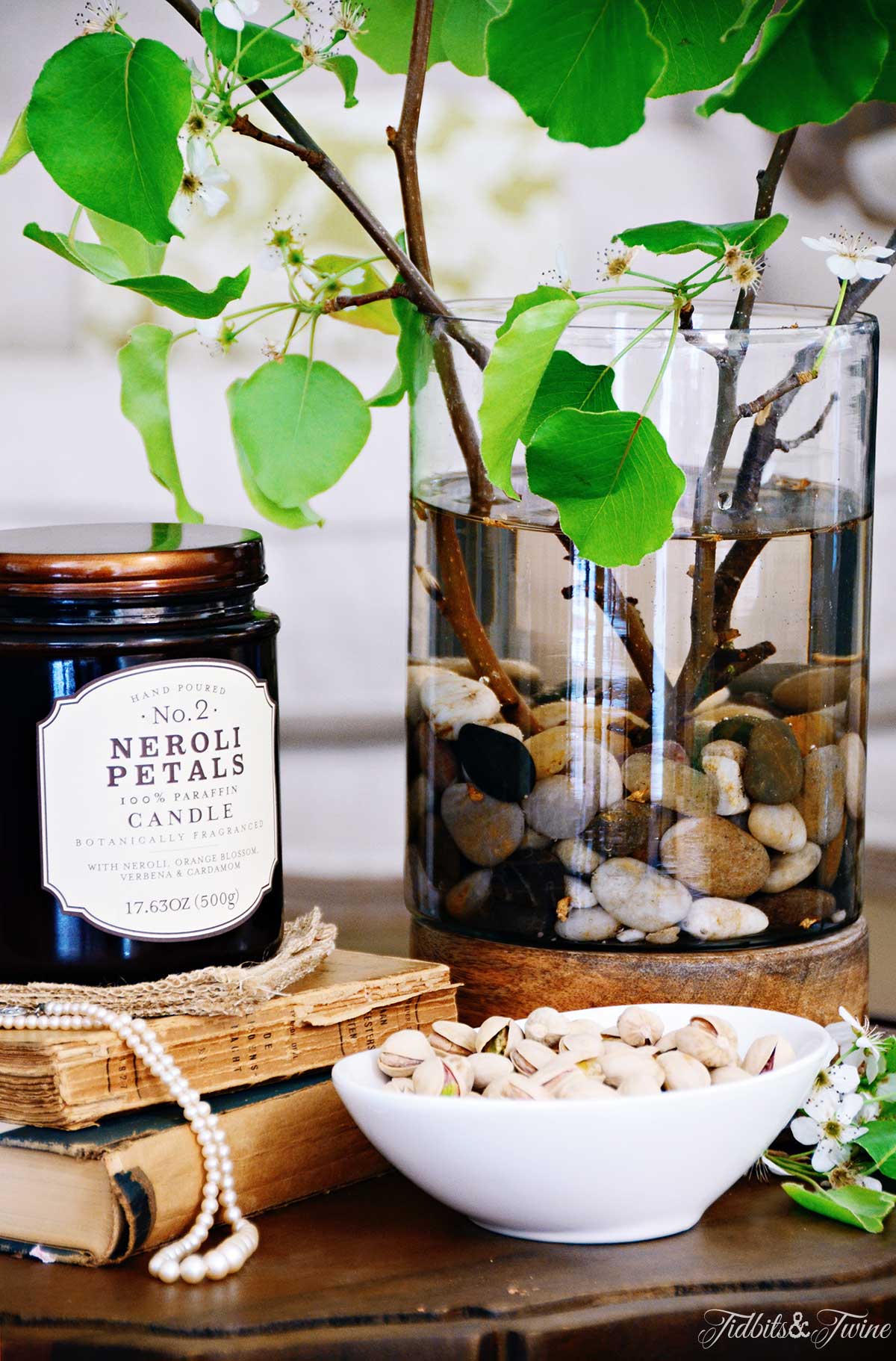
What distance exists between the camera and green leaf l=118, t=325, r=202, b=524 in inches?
25.0

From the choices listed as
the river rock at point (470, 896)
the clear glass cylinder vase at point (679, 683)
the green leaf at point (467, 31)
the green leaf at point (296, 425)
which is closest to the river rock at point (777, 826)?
the clear glass cylinder vase at point (679, 683)

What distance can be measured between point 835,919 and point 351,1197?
0.71 feet

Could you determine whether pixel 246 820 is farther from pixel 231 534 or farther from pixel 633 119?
pixel 633 119

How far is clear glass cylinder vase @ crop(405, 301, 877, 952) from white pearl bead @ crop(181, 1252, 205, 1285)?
7.4 inches

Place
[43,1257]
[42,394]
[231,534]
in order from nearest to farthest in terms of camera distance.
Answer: [43,1257]
[231,534]
[42,394]

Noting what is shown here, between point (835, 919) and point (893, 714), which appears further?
point (893, 714)

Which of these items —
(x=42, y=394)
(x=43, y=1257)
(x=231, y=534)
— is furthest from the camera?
(x=42, y=394)

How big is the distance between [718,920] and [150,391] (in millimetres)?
316

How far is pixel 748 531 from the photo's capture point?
562 millimetres

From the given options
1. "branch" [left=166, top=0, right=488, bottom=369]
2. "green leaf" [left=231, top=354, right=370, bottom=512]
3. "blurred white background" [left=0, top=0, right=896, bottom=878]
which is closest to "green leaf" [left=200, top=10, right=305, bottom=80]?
"branch" [left=166, top=0, right=488, bottom=369]

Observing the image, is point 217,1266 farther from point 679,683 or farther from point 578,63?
point 578,63

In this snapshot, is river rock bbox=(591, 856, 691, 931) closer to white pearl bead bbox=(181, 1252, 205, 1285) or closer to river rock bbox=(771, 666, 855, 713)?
river rock bbox=(771, 666, 855, 713)

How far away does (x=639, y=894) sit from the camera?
558 mm

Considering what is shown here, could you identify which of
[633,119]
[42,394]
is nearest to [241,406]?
[633,119]
